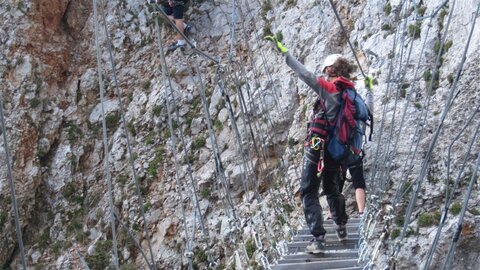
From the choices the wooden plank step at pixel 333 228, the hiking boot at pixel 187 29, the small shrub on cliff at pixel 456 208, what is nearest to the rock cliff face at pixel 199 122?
the small shrub on cliff at pixel 456 208

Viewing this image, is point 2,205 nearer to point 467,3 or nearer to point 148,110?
point 148,110

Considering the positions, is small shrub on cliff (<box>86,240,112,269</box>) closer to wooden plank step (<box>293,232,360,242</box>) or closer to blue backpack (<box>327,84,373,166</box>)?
wooden plank step (<box>293,232,360,242</box>)

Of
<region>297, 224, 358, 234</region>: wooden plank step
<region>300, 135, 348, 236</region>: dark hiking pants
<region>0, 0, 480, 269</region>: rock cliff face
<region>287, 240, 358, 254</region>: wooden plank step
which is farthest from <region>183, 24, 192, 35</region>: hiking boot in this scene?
<region>300, 135, 348, 236</region>: dark hiking pants

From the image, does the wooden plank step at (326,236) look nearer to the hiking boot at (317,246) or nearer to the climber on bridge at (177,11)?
the hiking boot at (317,246)

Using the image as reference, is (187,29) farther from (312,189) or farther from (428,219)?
(312,189)

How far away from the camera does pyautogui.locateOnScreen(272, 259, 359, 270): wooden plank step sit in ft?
9.75

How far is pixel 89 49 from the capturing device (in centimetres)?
962

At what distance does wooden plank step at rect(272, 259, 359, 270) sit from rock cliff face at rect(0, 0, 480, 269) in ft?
4.37

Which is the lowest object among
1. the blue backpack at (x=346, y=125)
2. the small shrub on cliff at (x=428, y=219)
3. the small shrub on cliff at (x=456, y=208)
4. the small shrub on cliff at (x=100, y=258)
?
the small shrub on cliff at (x=100, y=258)

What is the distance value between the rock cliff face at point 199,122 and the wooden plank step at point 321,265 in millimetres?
1332

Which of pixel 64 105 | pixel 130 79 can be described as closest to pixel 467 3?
pixel 130 79

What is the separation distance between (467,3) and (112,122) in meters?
5.61

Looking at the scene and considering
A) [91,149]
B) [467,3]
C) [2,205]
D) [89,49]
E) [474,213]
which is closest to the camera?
[474,213]

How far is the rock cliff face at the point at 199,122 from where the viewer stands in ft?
16.2
